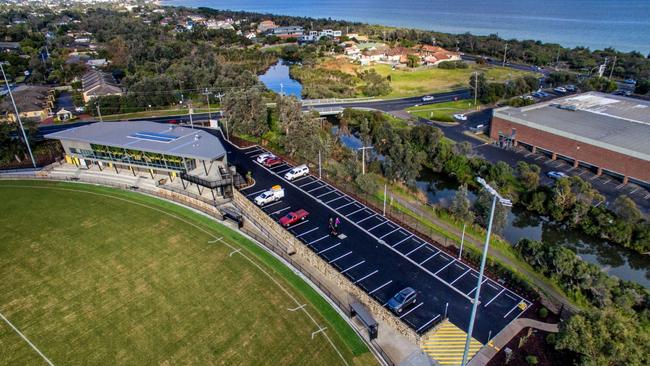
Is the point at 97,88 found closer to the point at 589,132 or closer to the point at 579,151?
the point at 579,151

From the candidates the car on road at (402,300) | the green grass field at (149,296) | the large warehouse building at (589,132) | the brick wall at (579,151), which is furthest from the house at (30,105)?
the large warehouse building at (589,132)

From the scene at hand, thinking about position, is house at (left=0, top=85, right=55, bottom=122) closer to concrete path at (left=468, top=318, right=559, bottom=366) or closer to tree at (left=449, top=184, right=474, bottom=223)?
tree at (left=449, top=184, right=474, bottom=223)

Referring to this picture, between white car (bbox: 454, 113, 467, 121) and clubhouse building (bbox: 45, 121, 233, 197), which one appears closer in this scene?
clubhouse building (bbox: 45, 121, 233, 197)

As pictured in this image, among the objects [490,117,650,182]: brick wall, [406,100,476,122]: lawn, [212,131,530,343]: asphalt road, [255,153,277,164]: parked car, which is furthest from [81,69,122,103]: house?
[490,117,650,182]: brick wall

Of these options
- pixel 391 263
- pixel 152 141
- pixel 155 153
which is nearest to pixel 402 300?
pixel 391 263

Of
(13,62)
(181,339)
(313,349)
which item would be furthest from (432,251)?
(13,62)

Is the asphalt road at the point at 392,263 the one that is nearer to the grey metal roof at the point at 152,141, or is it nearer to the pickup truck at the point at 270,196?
the pickup truck at the point at 270,196
